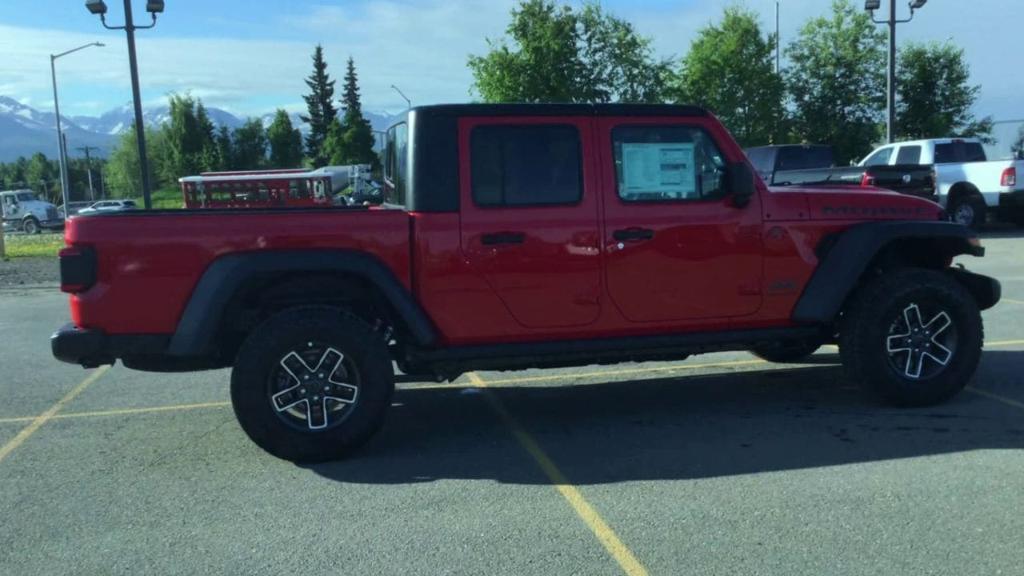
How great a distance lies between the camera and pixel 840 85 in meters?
34.2

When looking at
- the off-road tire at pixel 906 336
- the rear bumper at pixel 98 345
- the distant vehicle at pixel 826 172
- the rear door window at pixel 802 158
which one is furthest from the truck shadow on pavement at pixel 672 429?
the rear door window at pixel 802 158

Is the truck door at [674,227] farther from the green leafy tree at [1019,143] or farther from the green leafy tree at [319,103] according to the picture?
the green leafy tree at [319,103]

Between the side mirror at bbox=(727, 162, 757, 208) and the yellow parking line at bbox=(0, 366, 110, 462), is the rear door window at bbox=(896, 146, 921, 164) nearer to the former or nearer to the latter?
the side mirror at bbox=(727, 162, 757, 208)

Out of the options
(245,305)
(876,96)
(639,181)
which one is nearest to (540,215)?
(639,181)

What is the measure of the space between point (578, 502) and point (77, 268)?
2993mm

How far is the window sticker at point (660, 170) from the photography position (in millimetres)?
5547

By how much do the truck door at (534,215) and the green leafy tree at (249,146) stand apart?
74.5 meters

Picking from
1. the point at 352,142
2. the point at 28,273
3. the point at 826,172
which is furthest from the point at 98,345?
the point at 352,142

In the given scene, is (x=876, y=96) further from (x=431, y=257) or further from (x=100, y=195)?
(x=100, y=195)

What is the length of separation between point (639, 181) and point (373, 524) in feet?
8.74

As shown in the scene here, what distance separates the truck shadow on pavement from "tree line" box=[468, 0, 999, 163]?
79.4 feet

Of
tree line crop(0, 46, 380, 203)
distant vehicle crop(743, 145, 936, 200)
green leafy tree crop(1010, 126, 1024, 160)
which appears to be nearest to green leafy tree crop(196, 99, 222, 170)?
tree line crop(0, 46, 380, 203)

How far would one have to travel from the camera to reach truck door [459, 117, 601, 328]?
17.3 ft

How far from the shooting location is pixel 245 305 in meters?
5.36
